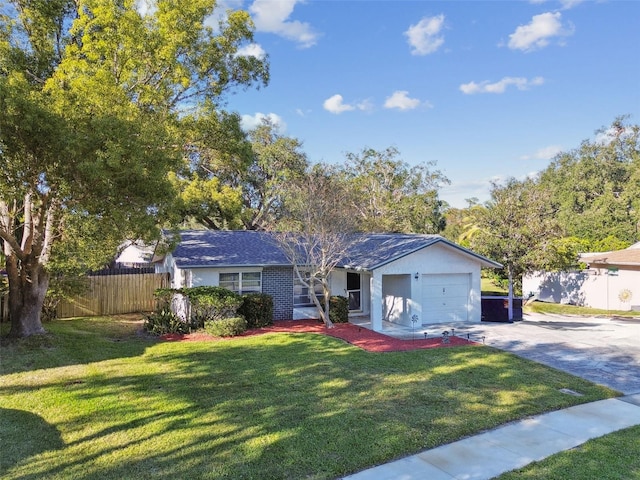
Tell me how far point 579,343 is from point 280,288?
1110 cm

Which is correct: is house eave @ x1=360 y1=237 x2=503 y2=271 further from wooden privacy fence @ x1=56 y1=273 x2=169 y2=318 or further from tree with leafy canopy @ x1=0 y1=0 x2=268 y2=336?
wooden privacy fence @ x1=56 y1=273 x2=169 y2=318

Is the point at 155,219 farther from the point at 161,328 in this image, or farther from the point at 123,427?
the point at 123,427

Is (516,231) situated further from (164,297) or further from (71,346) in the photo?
(71,346)

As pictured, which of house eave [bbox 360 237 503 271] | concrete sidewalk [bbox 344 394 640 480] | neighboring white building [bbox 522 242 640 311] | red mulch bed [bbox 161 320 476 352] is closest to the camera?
concrete sidewalk [bbox 344 394 640 480]

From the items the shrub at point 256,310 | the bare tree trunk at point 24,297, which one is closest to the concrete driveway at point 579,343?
the shrub at point 256,310

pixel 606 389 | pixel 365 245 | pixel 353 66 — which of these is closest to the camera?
pixel 606 389

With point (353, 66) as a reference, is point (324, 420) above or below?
below

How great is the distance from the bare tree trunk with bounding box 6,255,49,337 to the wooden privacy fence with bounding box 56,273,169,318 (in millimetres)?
5610

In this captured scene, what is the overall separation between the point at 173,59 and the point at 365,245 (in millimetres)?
10879

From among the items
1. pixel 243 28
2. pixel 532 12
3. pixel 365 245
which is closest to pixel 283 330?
pixel 365 245

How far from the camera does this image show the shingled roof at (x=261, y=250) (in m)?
16.6

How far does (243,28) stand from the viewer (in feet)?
48.8

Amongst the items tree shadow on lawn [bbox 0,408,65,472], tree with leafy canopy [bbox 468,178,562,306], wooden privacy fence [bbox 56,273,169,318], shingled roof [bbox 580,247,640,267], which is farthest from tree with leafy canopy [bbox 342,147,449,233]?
tree shadow on lawn [bbox 0,408,65,472]

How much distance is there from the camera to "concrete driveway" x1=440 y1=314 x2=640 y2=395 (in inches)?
414
